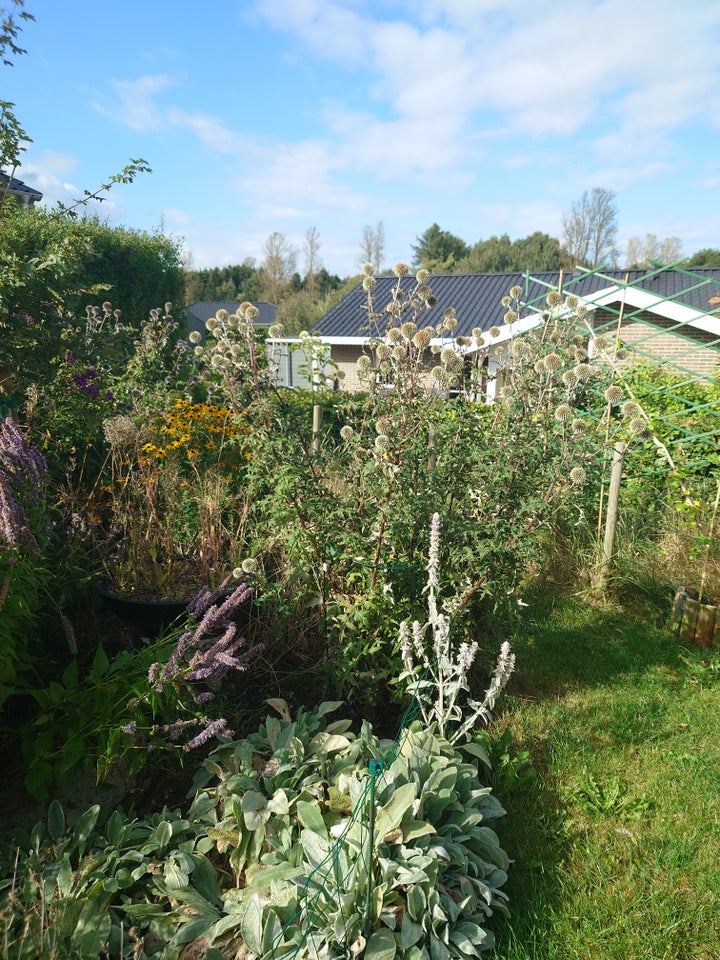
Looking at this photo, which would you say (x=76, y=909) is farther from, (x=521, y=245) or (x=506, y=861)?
(x=521, y=245)

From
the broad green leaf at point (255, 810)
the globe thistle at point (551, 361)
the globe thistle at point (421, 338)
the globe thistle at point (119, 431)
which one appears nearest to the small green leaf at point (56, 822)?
the broad green leaf at point (255, 810)

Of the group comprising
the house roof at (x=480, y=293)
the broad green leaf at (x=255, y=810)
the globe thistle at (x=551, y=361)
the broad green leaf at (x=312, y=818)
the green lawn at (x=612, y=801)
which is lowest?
the green lawn at (x=612, y=801)

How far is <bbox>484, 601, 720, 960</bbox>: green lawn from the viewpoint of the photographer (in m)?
2.18

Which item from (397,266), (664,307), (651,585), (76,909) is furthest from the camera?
(664,307)

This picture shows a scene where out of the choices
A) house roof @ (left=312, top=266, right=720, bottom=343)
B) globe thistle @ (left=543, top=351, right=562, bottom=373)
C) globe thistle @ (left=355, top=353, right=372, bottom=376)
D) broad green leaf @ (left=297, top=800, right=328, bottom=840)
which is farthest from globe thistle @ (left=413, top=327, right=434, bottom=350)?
house roof @ (left=312, top=266, right=720, bottom=343)

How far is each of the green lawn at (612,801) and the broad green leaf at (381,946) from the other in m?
0.41

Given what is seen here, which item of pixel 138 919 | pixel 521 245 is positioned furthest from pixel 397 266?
pixel 521 245

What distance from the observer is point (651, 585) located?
4.98 metres

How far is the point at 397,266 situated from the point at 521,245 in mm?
52682

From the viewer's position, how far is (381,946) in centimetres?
189

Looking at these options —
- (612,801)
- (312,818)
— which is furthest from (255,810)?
(612,801)

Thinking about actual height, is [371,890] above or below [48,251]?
below

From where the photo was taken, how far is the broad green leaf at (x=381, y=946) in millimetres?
1868

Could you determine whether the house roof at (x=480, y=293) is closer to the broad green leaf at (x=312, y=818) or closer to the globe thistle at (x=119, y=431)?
the globe thistle at (x=119, y=431)
